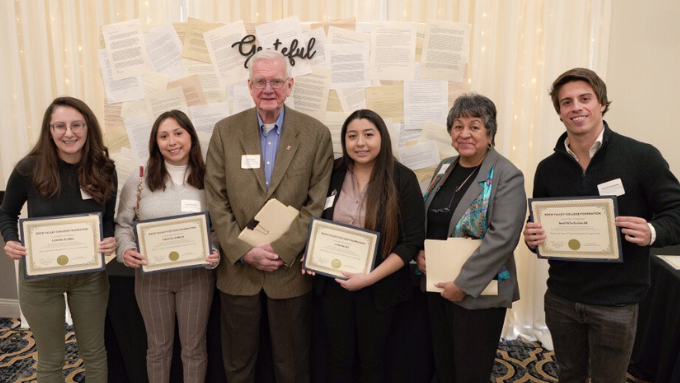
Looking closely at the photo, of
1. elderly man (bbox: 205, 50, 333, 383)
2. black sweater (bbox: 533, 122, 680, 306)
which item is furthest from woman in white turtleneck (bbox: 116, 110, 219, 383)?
black sweater (bbox: 533, 122, 680, 306)

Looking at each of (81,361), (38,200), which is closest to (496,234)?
(38,200)

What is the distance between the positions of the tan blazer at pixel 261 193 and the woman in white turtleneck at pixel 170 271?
11 centimetres

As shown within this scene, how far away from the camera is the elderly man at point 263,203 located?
6.79 feet

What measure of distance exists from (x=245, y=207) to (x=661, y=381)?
2597 mm

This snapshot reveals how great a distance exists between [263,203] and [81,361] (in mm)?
2131

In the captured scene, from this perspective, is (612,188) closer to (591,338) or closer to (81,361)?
(591,338)

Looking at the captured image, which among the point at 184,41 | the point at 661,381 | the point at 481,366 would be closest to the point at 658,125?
the point at 661,381

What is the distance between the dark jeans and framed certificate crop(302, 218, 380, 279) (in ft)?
2.92

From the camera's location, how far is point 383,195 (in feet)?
6.59

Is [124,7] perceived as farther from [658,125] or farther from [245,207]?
[658,125]

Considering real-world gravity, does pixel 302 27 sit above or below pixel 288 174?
above

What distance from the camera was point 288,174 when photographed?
210 cm

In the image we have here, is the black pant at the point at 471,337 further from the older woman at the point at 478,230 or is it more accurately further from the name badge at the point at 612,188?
the name badge at the point at 612,188

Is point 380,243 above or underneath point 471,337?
above
